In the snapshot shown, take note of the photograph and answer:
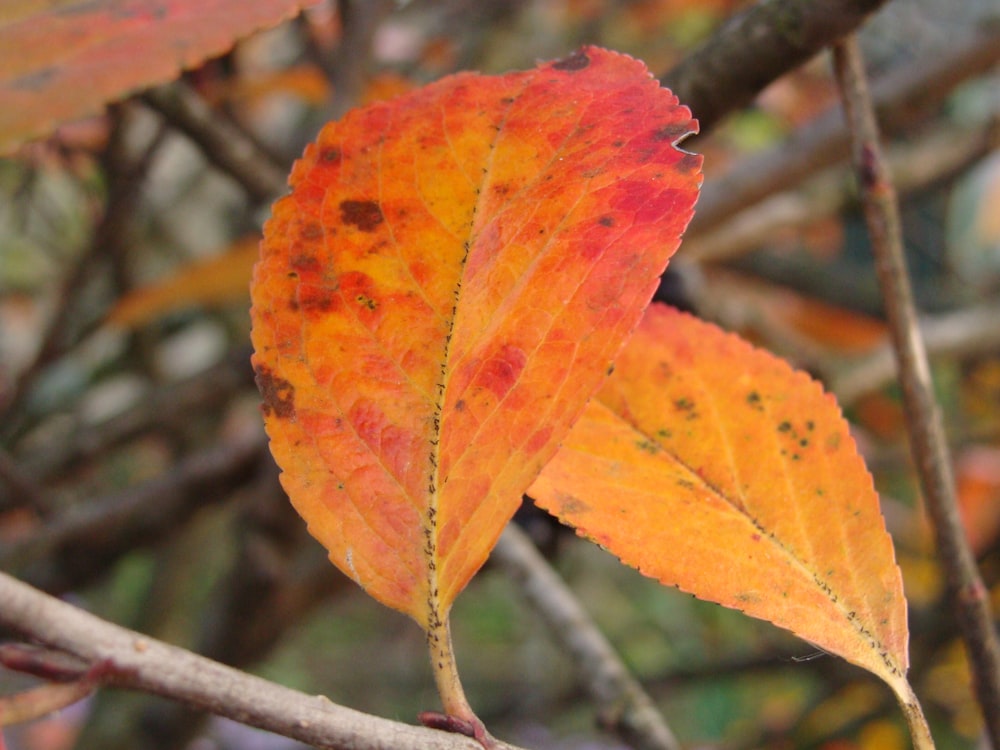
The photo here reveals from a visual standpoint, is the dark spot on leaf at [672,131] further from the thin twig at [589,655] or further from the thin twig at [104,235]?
the thin twig at [104,235]

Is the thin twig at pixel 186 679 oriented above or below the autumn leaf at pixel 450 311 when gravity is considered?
below

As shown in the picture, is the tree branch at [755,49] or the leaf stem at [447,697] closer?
the leaf stem at [447,697]

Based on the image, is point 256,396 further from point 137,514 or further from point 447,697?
point 447,697

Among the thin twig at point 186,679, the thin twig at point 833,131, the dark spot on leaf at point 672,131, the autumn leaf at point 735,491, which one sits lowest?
the thin twig at point 186,679

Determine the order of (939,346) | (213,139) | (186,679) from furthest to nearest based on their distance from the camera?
(939,346) < (213,139) < (186,679)

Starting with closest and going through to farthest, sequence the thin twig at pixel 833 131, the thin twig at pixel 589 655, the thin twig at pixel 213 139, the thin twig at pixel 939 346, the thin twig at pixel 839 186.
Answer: the thin twig at pixel 589 655 → the thin twig at pixel 213 139 → the thin twig at pixel 833 131 → the thin twig at pixel 939 346 → the thin twig at pixel 839 186

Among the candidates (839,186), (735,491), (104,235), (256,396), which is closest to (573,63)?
(735,491)

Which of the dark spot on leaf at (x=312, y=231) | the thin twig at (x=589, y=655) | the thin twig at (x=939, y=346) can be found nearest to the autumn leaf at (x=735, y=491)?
the dark spot on leaf at (x=312, y=231)

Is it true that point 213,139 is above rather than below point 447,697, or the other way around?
above
